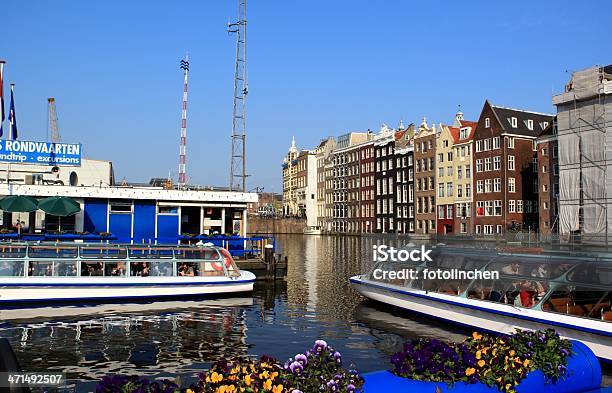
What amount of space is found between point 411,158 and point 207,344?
80.7 metres

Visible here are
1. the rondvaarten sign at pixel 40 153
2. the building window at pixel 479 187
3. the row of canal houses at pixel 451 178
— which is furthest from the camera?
the building window at pixel 479 187

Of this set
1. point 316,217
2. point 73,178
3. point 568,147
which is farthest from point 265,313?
point 316,217

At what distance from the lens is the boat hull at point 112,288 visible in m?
24.4

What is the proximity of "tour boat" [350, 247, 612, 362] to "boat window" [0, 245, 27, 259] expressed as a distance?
17185mm

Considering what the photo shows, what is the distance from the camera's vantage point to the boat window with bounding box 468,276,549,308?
17.6m

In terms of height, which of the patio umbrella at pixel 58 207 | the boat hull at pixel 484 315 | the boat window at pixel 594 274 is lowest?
the boat hull at pixel 484 315

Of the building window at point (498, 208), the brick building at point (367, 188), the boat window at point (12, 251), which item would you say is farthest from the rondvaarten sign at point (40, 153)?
the brick building at point (367, 188)

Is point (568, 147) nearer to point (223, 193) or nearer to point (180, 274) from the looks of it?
point (223, 193)

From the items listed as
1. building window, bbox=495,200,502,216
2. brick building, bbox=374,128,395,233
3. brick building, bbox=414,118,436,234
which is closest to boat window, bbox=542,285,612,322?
building window, bbox=495,200,502,216

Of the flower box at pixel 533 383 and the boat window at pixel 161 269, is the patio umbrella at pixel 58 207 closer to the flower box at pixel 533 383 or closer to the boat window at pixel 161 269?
the boat window at pixel 161 269

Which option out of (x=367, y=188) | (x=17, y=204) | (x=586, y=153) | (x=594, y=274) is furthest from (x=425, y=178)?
(x=594, y=274)

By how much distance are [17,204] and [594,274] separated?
30006 mm

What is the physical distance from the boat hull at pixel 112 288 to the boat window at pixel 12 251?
4.06 ft

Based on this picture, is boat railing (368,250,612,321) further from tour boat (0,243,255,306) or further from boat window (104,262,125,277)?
boat window (104,262,125,277)
